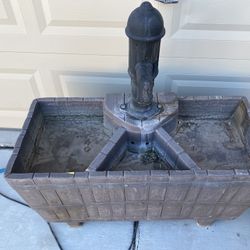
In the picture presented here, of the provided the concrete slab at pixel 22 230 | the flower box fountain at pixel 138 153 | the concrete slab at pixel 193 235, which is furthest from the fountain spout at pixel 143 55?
the concrete slab at pixel 22 230

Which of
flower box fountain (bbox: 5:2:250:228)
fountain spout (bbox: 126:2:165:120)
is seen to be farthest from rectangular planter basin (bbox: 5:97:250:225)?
fountain spout (bbox: 126:2:165:120)

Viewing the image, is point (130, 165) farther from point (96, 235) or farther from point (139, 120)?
point (96, 235)

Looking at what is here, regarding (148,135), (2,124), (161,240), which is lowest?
(161,240)

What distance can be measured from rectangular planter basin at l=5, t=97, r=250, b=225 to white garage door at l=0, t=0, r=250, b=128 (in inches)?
6.8

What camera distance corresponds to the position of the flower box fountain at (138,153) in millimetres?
932

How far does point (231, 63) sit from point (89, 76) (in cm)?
66

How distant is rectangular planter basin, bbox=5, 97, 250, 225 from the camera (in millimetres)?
939

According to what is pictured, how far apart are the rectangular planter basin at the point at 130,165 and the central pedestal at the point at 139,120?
3 cm

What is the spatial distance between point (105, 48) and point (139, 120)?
379 millimetres

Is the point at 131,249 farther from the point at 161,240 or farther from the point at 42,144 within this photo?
the point at 42,144

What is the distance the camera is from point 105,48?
122cm

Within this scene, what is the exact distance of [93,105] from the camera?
1226mm

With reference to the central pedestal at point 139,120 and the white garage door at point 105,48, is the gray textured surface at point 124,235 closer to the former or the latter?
the central pedestal at point 139,120

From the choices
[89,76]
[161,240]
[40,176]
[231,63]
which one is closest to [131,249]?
[161,240]
